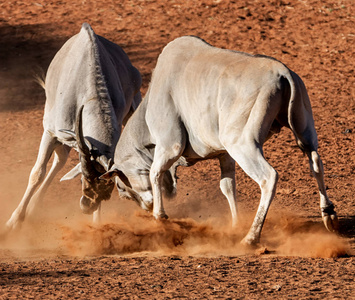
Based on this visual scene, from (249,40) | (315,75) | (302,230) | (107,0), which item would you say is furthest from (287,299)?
(107,0)

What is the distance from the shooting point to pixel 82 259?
6625mm

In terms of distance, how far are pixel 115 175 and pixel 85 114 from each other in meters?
0.92

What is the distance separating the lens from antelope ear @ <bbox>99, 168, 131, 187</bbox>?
A: 7.60 metres

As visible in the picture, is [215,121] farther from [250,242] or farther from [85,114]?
[85,114]

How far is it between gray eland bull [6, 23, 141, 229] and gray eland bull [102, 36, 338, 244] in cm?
27

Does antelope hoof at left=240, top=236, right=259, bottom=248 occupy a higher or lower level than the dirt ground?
higher

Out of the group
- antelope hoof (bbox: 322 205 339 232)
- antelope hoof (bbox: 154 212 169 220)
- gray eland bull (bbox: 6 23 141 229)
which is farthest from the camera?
gray eland bull (bbox: 6 23 141 229)

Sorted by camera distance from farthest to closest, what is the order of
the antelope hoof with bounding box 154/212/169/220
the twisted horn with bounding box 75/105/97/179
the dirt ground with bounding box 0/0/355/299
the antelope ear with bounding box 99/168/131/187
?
1. the antelope ear with bounding box 99/168/131/187
2. the twisted horn with bounding box 75/105/97/179
3. the antelope hoof with bounding box 154/212/169/220
4. the dirt ground with bounding box 0/0/355/299

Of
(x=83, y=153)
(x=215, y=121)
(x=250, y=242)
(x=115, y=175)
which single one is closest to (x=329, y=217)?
(x=250, y=242)

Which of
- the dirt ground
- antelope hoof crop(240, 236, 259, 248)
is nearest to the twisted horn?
the dirt ground

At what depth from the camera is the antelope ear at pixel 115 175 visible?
24.9 ft

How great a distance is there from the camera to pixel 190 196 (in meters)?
9.49

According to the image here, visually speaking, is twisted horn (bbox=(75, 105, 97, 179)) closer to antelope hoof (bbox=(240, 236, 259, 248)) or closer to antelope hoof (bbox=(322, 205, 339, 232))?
antelope hoof (bbox=(240, 236, 259, 248))

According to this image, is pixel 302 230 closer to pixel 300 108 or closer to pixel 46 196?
pixel 300 108
